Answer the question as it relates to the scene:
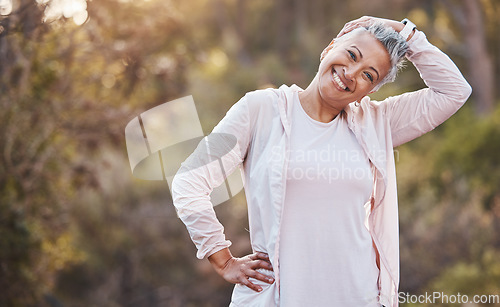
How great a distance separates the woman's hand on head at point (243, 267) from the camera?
1.78m

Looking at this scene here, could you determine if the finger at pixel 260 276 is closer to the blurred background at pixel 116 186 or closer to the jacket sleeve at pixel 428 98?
the jacket sleeve at pixel 428 98

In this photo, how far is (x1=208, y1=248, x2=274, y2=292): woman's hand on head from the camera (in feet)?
5.85

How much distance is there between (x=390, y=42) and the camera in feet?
6.22

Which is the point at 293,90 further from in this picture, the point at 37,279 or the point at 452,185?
the point at 452,185

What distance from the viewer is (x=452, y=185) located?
25.2ft

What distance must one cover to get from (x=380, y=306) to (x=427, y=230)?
4.91 meters

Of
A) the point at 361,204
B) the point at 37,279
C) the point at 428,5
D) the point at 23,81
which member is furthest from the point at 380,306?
the point at 428,5

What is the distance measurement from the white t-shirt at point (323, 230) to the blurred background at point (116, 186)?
90.7 inches

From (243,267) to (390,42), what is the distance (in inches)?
34.1

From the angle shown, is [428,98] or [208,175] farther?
[428,98]

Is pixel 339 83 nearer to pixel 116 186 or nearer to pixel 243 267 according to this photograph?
pixel 243 267

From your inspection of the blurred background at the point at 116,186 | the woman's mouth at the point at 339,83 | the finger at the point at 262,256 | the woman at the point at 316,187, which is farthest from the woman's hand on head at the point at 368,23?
the blurred background at the point at 116,186

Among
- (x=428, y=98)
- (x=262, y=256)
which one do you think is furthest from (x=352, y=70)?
(x=262, y=256)

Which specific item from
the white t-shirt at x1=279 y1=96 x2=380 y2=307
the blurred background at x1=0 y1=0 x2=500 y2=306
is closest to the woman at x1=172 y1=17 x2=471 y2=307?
the white t-shirt at x1=279 y1=96 x2=380 y2=307
